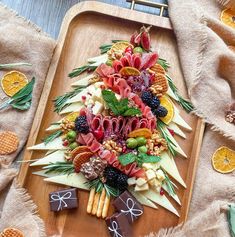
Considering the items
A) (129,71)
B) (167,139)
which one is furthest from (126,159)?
(129,71)

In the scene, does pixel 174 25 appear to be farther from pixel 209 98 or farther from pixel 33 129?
pixel 33 129

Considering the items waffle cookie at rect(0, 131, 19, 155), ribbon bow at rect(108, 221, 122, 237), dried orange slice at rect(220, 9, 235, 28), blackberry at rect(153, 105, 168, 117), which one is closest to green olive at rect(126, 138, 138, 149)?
blackberry at rect(153, 105, 168, 117)

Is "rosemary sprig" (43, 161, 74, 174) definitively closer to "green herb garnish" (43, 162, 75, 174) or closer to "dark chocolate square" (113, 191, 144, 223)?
"green herb garnish" (43, 162, 75, 174)

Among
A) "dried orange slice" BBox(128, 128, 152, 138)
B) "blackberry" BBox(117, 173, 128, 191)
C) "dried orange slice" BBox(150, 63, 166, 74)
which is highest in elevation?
"dried orange slice" BBox(150, 63, 166, 74)

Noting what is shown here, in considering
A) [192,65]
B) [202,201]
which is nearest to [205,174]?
[202,201]

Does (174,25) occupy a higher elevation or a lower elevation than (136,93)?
higher

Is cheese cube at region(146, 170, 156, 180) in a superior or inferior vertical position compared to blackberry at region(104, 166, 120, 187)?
superior

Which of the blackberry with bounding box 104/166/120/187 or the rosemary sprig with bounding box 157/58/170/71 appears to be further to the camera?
the rosemary sprig with bounding box 157/58/170/71
